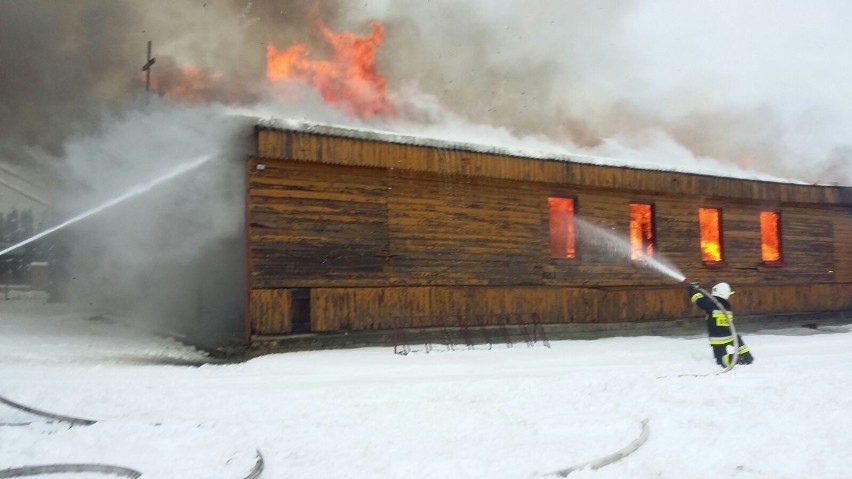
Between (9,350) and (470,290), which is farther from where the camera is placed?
(470,290)

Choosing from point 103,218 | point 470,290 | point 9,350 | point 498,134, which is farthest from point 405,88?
point 9,350

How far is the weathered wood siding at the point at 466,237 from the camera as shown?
12617mm

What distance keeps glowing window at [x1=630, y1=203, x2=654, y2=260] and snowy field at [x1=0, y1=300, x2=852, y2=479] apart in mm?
5904

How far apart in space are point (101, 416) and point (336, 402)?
106 inches

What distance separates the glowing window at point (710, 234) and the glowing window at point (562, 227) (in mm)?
4781

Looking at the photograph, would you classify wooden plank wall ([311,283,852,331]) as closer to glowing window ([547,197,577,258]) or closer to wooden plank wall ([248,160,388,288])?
wooden plank wall ([248,160,388,288])

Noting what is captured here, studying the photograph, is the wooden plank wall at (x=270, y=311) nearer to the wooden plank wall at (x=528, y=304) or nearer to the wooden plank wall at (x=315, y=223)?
the wooden plank wall at (x=315, y=223)

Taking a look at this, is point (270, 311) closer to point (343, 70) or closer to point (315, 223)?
point (315, 223)

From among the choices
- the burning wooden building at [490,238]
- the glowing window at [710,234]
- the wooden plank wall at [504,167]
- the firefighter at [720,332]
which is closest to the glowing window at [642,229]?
the burning wooden building at [490,238]

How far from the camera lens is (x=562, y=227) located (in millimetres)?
16812

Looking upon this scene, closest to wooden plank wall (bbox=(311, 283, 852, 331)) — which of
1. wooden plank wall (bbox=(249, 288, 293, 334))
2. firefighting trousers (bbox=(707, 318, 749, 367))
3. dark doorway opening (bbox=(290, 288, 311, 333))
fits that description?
dark doorway opening (bbox=(290, 288, 311, 333))

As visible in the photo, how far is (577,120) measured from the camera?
32.0 meters

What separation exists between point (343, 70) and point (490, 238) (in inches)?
517

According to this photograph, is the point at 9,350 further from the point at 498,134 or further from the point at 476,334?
the point at 498,134
